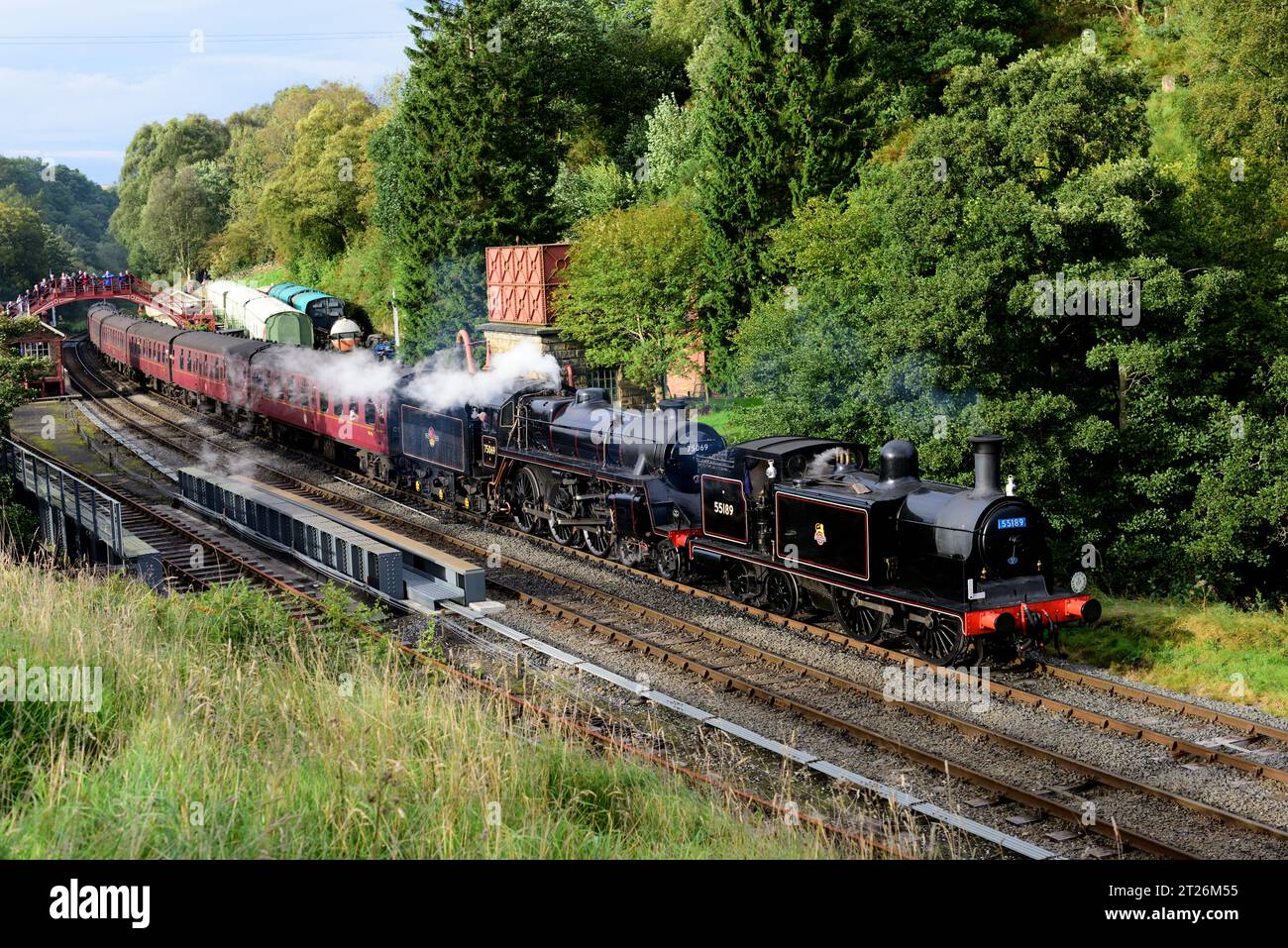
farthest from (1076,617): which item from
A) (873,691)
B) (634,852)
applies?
(634,852)

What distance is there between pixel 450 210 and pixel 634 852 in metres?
46.2

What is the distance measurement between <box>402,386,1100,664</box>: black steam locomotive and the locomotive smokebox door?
33 mm

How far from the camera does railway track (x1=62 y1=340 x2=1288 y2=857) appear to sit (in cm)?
1162

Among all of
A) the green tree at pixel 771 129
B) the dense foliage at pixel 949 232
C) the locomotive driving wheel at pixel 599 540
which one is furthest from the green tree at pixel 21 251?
the locomotive driving wheel at pixel 599 540

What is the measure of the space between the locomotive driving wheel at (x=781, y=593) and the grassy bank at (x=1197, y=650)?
174 inches

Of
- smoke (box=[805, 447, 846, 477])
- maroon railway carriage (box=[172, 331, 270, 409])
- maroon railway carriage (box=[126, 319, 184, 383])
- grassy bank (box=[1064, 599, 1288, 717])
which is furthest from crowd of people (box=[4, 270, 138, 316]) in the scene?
grassy bank (box=[1064, 599, 1288, 717])

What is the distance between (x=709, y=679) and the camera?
52.2ft

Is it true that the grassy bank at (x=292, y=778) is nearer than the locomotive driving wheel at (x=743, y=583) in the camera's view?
Yes

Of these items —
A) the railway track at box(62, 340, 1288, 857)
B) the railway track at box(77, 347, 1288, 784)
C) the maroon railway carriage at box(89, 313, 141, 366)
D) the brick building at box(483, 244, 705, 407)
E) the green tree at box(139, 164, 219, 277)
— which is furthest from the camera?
the green tree at box(139, 164, 219, 277)

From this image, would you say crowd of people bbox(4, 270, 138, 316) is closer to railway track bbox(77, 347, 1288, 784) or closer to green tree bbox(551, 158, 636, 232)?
green tree bbox(551, 158, 636, 232)

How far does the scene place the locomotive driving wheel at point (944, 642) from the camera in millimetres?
15633

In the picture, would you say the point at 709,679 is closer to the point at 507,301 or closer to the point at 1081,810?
the point at 1081,810

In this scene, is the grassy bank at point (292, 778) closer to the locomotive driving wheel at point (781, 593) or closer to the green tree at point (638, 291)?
the locomotive driving wheel at point (781, 593)

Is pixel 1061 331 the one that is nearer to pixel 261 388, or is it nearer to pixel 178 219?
pixel 261 388
